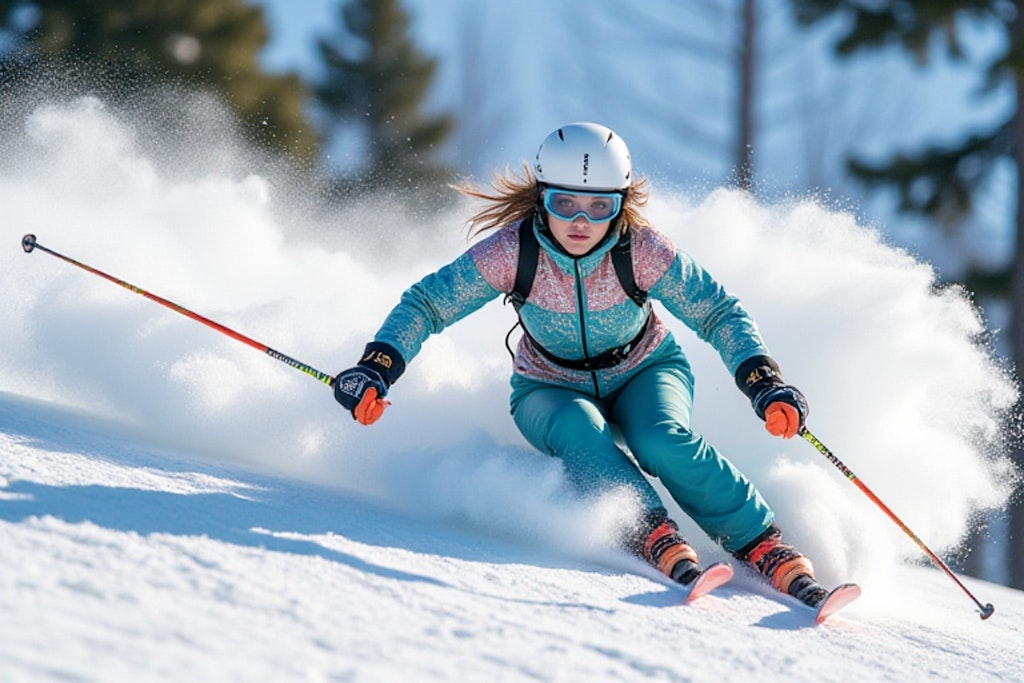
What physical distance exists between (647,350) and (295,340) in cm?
185

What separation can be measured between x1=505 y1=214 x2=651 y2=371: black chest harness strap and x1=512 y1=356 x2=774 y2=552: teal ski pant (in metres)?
0.18

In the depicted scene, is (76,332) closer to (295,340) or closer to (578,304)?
(295,340)

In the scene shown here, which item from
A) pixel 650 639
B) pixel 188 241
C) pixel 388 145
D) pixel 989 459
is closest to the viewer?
pixel 650 639

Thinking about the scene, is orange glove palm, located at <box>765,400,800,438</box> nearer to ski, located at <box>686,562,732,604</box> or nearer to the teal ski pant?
the teal ski pant

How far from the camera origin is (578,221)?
3508 millimetres

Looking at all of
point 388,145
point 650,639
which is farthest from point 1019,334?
point 388,145

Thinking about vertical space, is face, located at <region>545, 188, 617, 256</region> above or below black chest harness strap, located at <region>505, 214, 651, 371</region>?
above

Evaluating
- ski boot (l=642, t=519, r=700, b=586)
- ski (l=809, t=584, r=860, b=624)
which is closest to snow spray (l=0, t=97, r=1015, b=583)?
ski boot (l=642, t=519, r=700, b=586)

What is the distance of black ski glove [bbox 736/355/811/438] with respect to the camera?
3332 millimetres

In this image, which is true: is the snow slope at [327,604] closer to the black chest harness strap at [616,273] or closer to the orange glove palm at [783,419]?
the orange glove palm at [783,419]

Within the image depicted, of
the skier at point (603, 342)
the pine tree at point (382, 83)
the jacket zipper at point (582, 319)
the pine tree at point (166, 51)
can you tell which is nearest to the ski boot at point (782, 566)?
the skier at point (603, 342)

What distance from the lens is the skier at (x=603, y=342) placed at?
10.8ft

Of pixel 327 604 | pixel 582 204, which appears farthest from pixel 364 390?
pixel 327 604

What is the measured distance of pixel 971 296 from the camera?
9219 millimetres
